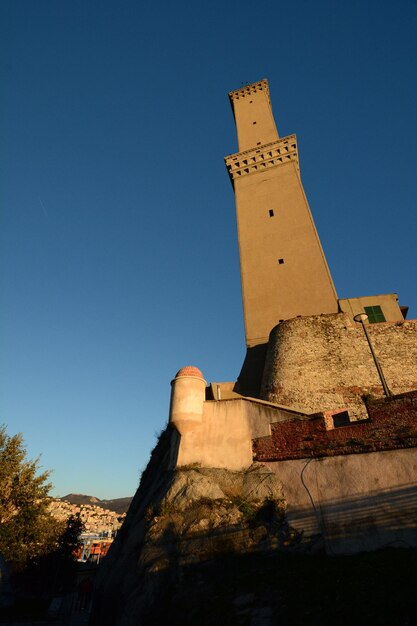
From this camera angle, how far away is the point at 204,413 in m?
12.8

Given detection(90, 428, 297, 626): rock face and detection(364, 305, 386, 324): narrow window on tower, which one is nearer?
detection(90, 428, 297, 626): rock face

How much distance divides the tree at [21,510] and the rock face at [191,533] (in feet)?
48.0

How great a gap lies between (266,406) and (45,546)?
21584 mm

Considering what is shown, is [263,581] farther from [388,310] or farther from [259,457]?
[388,310]

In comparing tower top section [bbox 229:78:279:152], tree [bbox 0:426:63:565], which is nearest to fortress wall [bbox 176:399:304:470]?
tree [bbox 0:426:63:565]

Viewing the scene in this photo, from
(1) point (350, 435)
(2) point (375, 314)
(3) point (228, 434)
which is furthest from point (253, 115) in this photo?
(1) point (350, 435)

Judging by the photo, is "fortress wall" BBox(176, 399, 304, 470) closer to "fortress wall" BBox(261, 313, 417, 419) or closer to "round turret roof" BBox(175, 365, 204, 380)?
"round turret roof" BBox(175, 365, 204, 380)

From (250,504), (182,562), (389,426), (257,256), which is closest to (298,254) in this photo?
(257,256)

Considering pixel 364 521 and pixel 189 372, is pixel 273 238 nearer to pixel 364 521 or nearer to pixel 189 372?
pixel 189 372

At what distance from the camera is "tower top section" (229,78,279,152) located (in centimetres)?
3541

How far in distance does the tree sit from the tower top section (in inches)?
1323

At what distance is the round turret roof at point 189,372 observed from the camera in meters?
13.5

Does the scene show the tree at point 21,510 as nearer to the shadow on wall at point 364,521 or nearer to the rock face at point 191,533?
the rock face at point 191,533

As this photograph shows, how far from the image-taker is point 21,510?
2297 cm
